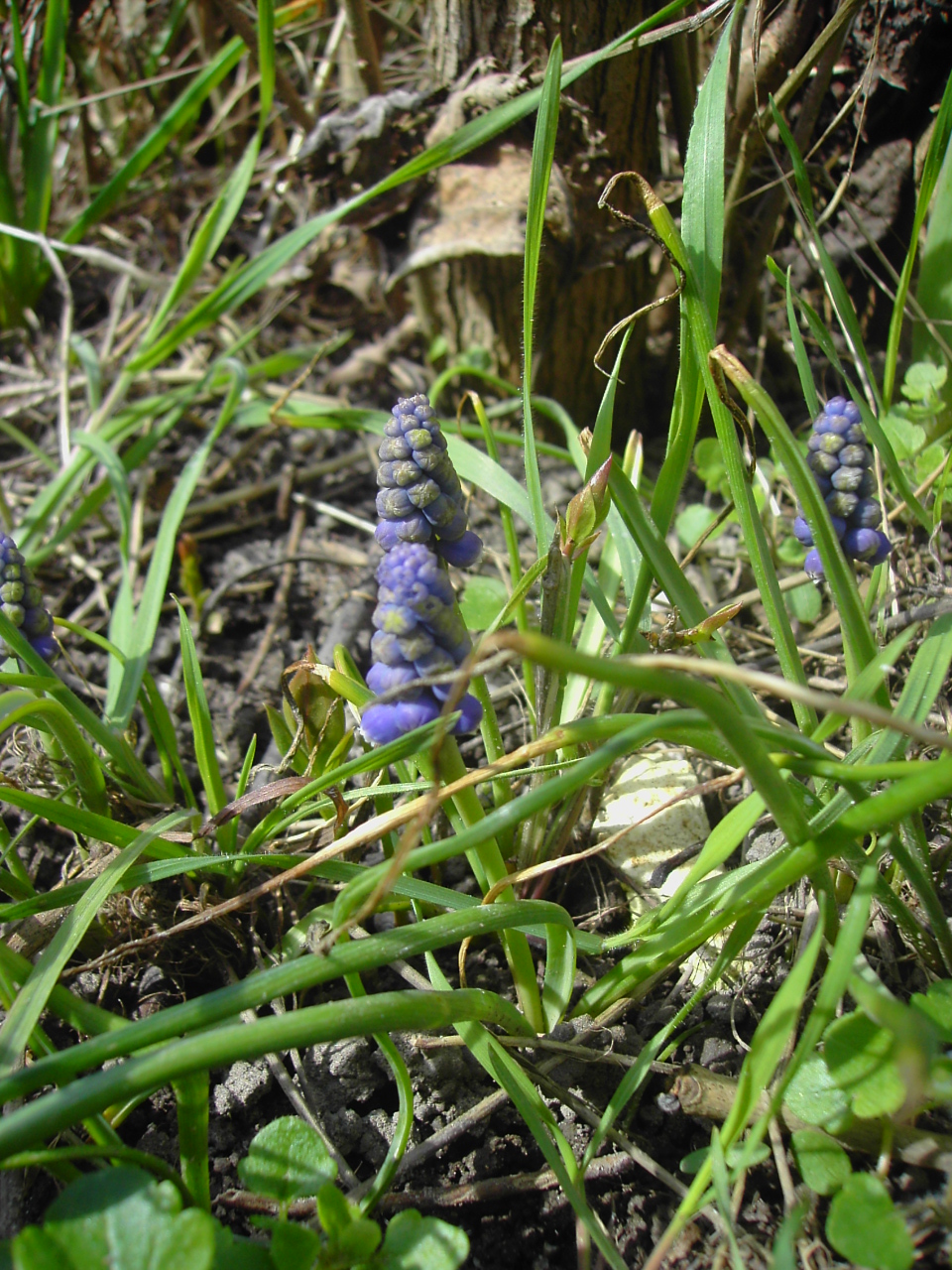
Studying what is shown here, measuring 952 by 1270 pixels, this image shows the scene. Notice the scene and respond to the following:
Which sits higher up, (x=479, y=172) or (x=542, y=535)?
(x=479, y=172)

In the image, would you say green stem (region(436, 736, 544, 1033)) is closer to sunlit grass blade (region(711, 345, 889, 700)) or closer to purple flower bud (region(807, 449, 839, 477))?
sunlit grass blade (region(711, 345, 889, 700))

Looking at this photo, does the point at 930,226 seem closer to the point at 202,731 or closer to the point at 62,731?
the point at 202,731

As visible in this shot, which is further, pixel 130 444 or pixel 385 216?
pixel 130 444

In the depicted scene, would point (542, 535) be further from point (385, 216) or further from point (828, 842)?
point (385, 216)

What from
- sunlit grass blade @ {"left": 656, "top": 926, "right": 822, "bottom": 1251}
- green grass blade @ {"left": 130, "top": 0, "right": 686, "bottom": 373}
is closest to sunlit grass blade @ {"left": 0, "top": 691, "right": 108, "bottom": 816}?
sunlit grass blade @ {"left": 656, "top": 926, "right": 822, "bottom": 1251}

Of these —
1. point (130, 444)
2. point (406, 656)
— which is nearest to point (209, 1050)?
point (406, 656)

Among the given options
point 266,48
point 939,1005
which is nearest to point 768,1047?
point 939,1005

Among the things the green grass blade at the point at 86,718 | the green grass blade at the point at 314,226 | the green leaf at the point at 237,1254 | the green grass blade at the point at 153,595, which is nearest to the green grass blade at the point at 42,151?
the green grass blade at the point at 314,226
